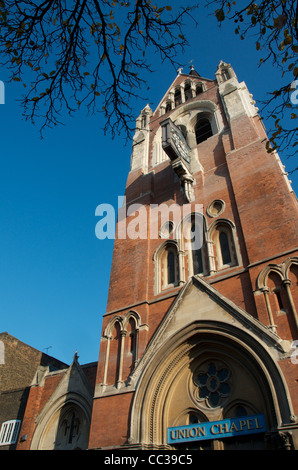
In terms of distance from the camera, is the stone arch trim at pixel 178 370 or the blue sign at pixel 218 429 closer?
the stone arch trim at pixel 178 370

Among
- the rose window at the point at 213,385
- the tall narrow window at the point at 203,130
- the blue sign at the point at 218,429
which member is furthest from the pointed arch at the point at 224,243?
the tall narrow window at the point at 203,130

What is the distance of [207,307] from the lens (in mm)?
12453

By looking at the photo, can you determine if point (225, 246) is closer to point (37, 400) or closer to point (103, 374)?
point (103, 374)

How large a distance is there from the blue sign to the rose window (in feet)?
2.46

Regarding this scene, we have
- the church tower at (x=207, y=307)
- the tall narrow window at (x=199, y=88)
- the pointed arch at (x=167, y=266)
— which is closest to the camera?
the church tower at (x=207, y=307)

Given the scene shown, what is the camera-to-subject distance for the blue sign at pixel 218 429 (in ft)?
32.5

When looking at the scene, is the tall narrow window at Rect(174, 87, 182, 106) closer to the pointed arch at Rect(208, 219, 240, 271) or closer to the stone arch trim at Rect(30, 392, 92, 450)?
the pointed arch at Rect(208, 219, 240, 271)

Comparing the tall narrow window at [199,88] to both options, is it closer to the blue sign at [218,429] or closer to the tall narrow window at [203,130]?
the tall narrow window at [203,130]

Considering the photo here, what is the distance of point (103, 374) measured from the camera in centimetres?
1369

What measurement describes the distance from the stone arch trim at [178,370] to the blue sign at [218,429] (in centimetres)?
34

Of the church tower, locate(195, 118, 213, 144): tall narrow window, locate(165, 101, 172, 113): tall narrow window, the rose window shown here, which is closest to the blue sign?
the church tower

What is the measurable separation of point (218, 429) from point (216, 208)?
840 cm
